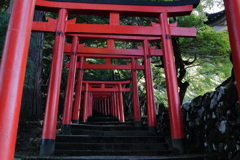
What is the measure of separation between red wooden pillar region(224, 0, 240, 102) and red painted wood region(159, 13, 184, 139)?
2648 mm

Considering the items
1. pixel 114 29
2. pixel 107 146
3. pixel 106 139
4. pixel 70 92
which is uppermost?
pixel 114 29

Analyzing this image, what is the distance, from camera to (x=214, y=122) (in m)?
4.34

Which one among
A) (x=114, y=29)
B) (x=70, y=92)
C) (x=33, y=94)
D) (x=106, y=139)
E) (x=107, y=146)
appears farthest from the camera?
(x=33, y=94)

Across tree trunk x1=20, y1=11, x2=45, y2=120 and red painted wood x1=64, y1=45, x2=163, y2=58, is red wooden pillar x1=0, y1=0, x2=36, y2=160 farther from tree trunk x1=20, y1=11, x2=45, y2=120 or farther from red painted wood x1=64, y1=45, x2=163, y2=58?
tree trunk x1=20, y1=11, x2=45, y2=120

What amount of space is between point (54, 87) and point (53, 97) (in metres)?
0.27

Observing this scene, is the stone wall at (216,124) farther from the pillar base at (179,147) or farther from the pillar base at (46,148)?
the pillar base at (46,148)

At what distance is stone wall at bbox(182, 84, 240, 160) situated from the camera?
3730mm

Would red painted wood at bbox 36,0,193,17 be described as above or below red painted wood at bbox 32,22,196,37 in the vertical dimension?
above

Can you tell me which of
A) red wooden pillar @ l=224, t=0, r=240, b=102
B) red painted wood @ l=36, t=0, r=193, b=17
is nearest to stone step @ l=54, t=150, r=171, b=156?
red wooden pillar @ l=224, t=0, r=240, b=102

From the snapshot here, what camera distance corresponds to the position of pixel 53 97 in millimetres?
5297

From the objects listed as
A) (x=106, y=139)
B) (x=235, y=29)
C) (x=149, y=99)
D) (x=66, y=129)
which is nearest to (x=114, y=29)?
(x=149, y=99)

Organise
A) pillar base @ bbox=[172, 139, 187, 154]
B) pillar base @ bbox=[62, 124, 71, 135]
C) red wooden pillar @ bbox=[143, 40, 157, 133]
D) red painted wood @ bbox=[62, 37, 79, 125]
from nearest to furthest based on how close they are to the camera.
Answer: pillar base @ bbox=[172, 139, 187, 154] < pillar base @ bbox=[62, 124, 71, 135] < red painted wood @ bbox=[62, 37, 79, 125] < red wooden pillar @ bbox=[143, 40, 157, 133]

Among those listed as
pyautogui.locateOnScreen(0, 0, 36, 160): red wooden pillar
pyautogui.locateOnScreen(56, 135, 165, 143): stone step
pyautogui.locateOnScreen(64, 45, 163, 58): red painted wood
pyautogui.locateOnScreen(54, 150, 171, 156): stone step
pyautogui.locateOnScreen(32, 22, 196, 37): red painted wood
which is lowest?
pyautogui.locateOnScreen(54, 150, 171, 156): stone step

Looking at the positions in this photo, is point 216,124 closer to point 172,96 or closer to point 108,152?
point 172,96
